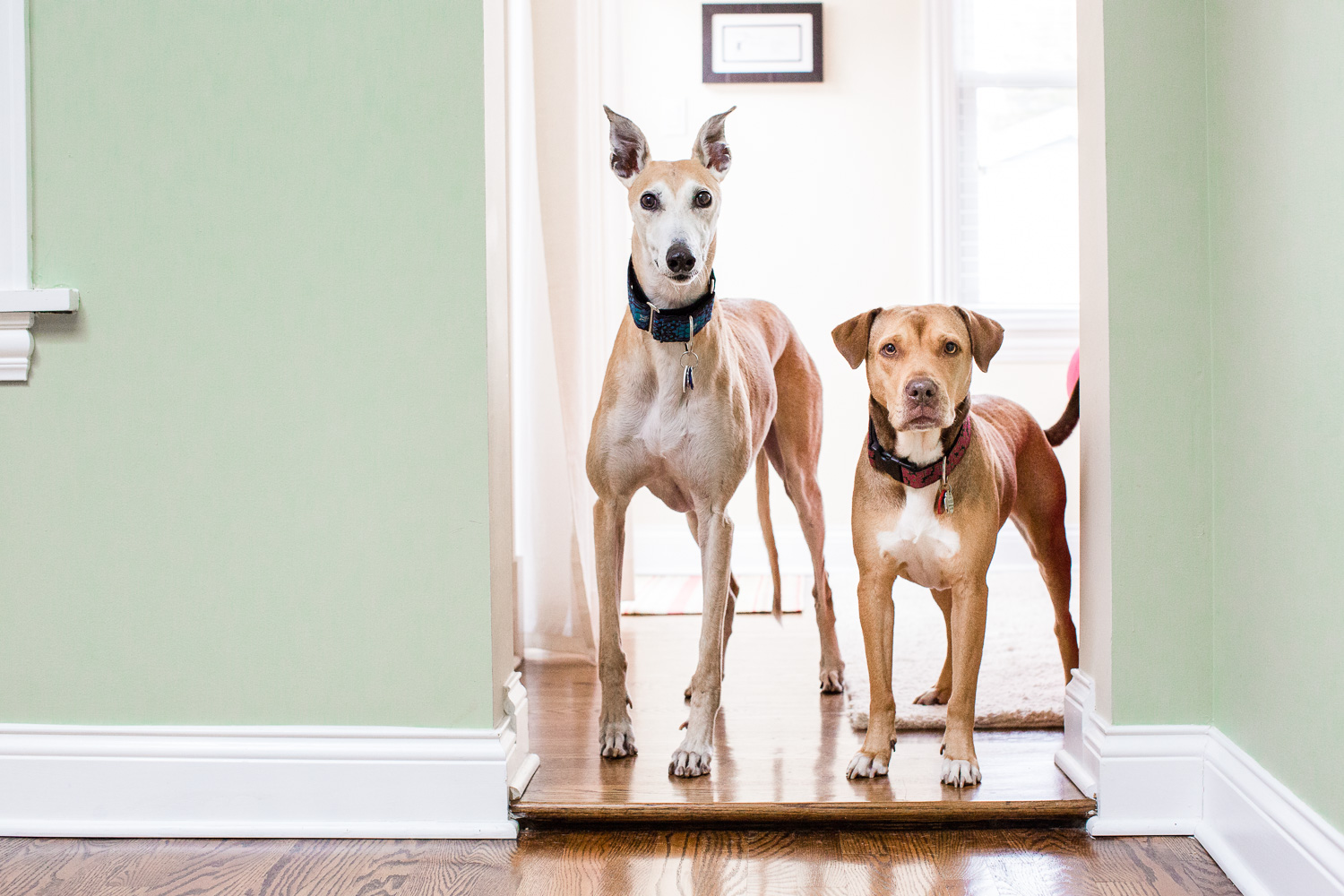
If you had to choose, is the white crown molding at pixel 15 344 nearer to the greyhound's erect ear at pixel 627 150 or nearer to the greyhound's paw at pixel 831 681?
the greyhound's erect ear at pixel 627 150

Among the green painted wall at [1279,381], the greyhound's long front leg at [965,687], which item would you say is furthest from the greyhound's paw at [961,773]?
the green painted wall at [1279,381]

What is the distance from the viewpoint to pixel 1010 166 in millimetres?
4074

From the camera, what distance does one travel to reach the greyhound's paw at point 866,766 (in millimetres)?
1781

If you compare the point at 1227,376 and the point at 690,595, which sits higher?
the point at 1227,376

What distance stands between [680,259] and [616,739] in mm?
929

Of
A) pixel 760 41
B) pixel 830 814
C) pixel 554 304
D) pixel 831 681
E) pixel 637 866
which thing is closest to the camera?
pixel 637 866

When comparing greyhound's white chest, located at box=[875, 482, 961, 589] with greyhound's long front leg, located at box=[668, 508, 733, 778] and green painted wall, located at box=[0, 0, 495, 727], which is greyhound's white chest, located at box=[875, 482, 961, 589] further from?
green painted wall, located at box=[0, 0, 495, 727]

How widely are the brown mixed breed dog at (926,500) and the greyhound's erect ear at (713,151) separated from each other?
1.41 ft

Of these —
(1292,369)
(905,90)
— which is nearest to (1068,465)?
(905,90)

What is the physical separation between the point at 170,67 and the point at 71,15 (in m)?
0.19

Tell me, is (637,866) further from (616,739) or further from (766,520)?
(766,520)

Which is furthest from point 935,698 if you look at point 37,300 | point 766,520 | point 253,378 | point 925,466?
point 37,300

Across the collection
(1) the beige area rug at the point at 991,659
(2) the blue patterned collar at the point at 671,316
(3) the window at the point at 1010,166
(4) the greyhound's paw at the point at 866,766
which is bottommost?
(1) the beige area rug at the point at 991,659

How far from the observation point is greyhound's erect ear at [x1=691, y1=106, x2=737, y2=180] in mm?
1915
